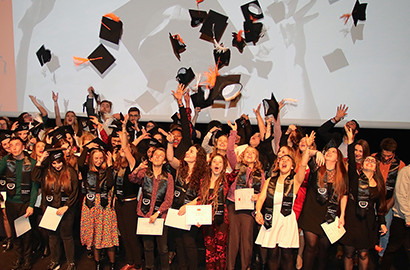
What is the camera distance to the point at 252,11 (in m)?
4.92

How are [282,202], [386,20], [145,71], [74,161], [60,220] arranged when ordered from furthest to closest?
1. [145,71]
2. [386,20]
3. [74,161]
4. [60,220]
5. [282,202]

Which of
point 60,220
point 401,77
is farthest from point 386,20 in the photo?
point 60,220

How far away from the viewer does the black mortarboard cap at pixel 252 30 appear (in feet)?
16.1

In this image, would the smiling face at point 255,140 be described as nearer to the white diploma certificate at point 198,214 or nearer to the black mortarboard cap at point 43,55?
the white diploma certificate at point 198,214

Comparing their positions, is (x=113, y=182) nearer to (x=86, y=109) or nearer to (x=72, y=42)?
(x=86, y=109)

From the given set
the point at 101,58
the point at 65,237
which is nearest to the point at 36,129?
the point at 101,58

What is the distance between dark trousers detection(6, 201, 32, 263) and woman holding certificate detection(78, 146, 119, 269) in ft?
2.06

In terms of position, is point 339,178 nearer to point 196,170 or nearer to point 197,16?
point 196,170

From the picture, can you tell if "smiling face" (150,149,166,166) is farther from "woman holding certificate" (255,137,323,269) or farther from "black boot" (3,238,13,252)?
"black boot" (3,238,13,252)

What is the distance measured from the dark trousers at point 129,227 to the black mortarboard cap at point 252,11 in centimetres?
318

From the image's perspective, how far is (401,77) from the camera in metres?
4.76

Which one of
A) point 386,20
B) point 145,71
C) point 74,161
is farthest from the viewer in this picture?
point 145,71

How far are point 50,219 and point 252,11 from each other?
151 inches

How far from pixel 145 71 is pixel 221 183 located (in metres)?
2.77
